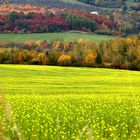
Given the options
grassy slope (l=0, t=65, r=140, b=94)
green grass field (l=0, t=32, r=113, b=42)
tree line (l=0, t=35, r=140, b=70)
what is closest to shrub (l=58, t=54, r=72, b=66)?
tree line (l=0, t=35, r=140, b=70)

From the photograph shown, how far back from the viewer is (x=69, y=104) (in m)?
25.0

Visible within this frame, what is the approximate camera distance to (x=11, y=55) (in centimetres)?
8850

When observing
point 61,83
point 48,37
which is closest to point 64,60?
point 61,83

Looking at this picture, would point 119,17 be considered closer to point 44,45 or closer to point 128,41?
A: point 44,45

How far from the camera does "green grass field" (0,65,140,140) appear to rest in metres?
13.8

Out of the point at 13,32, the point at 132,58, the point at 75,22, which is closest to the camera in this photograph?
the point at 132,58

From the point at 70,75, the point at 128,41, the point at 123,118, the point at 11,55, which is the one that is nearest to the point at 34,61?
Result: the point at 11,55

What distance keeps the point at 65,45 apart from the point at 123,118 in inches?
4191

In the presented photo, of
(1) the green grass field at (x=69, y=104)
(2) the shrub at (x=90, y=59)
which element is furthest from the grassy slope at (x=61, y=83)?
(2) the shrub at (x=90, y=59)

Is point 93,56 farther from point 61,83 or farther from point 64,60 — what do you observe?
point 61,83

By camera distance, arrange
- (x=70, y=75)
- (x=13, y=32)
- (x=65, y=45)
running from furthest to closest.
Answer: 1. (x=13, y=32)
2. (x=65, y=45)
3. (x=70, y=75)

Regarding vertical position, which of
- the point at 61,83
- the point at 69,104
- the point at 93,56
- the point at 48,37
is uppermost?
the point at 69,104

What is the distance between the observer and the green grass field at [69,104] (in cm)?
1377

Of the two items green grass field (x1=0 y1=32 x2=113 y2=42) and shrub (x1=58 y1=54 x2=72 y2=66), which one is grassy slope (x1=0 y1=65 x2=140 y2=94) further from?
green grass field (x1=0 y1=32 x2=113 y2=42)
